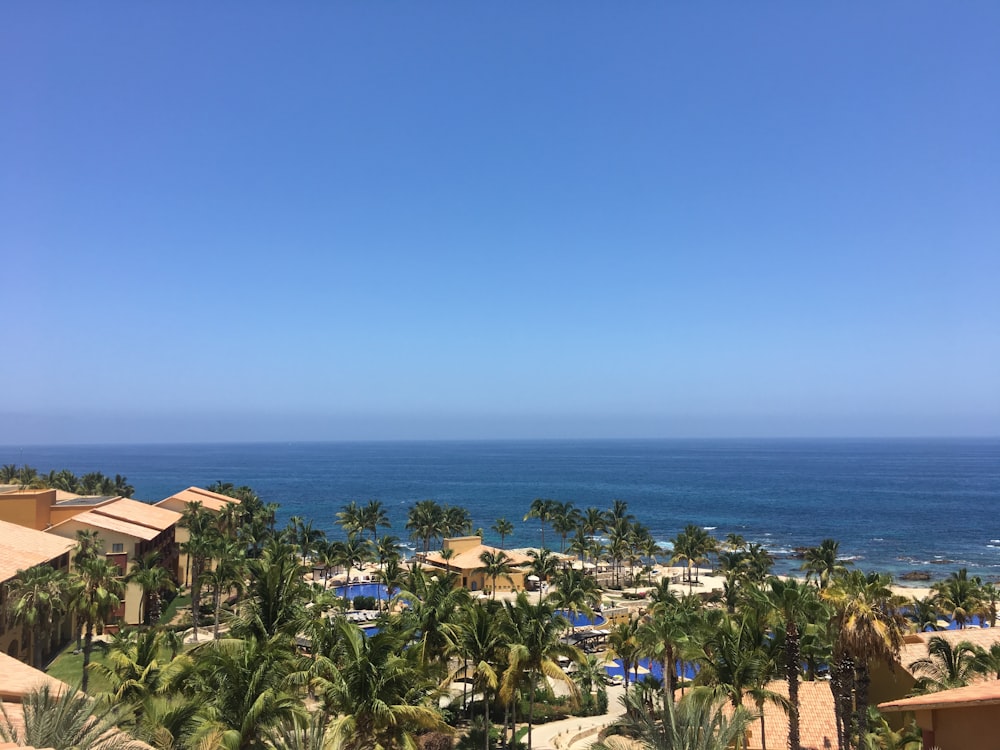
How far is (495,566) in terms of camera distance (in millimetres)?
60781

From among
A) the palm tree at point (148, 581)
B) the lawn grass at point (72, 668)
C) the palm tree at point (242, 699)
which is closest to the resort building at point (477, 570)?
the palm tree at point (148, 581)

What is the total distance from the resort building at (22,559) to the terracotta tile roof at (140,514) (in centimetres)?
909

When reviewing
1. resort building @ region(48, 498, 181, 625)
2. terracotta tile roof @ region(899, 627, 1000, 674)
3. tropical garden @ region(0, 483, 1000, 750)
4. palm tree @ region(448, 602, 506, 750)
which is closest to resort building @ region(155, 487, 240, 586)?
resort building @ region(48, 498, 181, 625)

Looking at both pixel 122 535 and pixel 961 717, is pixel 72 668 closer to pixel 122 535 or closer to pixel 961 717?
pixel 122 535

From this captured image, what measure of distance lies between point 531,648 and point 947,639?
18.7 meters

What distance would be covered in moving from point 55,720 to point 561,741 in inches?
966

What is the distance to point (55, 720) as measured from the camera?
41.9ft

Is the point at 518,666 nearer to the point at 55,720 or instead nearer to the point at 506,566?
the point at 55,720

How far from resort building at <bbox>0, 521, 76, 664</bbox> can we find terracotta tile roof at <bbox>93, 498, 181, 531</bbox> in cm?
909

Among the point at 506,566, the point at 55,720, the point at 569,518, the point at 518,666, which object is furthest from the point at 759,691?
the point at 569,518

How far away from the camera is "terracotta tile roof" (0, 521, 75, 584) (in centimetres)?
3709

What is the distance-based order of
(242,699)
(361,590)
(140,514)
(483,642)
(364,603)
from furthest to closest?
(361,590) < (364,603) < (140,514) < (483,642) < (242,699)

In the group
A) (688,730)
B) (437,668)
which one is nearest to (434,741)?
(437,668)

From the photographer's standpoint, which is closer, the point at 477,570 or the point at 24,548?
the point at 24,548
